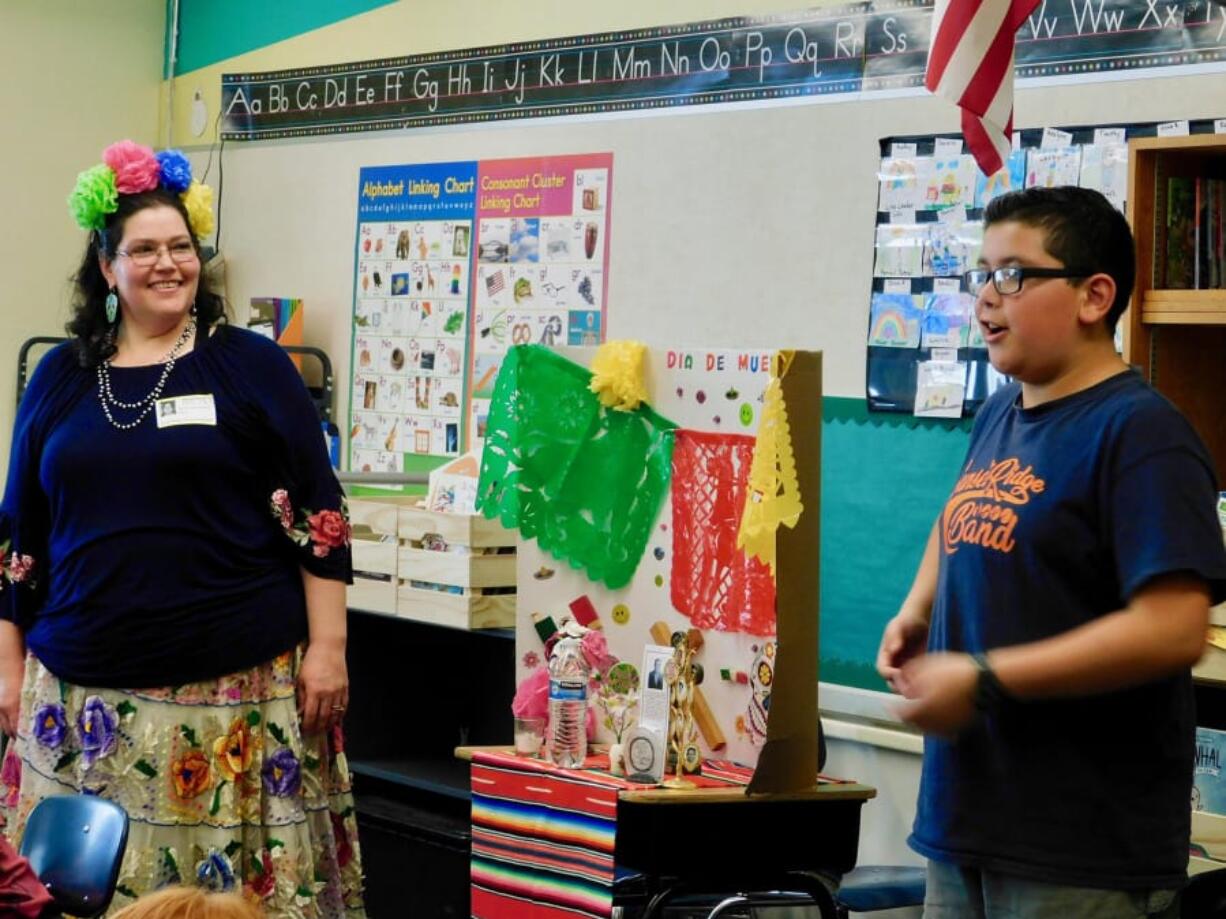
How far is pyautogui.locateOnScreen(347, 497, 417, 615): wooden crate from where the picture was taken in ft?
14.2

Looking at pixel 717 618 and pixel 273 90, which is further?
pixel 273 90

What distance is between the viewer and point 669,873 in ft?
9.80

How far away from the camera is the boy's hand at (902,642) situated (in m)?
2.24

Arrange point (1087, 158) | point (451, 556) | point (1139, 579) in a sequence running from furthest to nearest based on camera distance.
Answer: point (451, 556), point (1087, 158), point (1139, 579)

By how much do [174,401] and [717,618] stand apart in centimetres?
103

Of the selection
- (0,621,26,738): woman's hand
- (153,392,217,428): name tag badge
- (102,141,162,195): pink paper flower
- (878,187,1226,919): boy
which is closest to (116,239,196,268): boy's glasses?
(102,141,162,195): pink paper flower

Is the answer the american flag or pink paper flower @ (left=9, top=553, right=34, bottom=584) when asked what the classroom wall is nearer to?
the american flag

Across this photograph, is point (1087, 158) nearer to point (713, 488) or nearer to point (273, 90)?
point (713, 488)

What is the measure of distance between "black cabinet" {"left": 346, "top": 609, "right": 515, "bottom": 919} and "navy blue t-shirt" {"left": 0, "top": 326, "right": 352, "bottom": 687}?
108cm

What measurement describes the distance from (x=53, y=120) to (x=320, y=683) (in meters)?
3.54

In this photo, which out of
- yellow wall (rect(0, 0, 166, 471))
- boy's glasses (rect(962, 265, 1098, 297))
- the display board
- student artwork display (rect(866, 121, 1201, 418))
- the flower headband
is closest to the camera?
boy's glasses (rect(962, 265, 1098, 297))

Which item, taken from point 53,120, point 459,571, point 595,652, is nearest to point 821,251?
point 459,571

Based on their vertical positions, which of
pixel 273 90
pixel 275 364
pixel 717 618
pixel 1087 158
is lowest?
pixel 717 618

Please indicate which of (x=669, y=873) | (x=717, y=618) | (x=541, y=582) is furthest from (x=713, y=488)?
(x=669, y=873)
